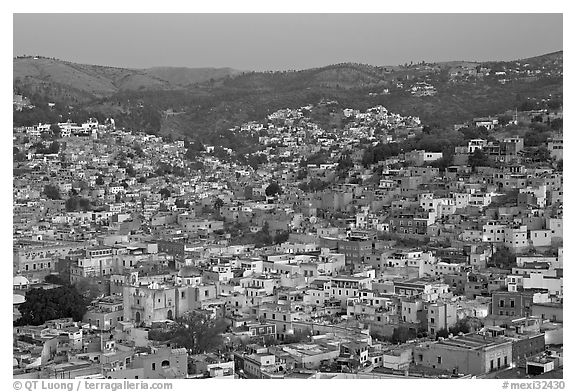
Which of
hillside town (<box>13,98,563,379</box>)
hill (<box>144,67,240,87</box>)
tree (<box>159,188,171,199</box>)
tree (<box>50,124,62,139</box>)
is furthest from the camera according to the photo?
hill (<box>144,67,240,87</box>)

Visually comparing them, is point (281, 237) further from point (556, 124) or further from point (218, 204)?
point (556, 124)

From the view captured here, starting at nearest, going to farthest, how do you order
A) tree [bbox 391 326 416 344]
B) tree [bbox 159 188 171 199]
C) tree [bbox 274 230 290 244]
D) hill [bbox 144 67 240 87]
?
tree [bbox 391 326 416 344]
tree [bbox 274 230 290 244]
tree [bbox 159 188 171 199]
hill [bbox 144 67 240 87]

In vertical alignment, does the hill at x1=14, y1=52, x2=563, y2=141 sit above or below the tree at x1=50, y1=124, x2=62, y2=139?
above

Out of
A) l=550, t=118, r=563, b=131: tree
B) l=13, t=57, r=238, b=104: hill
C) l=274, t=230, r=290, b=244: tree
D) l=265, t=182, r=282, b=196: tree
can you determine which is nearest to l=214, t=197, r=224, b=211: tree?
l=265, t=182, r=282, b=196: tree

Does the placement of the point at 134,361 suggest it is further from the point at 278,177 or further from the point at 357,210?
the point at 278,177

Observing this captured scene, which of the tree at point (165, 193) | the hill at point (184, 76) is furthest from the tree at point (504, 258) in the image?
the hill at point (184, 76)

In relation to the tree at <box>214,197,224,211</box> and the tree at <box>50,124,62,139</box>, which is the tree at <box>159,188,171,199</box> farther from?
the tree at <box>50,124,62,139</box>

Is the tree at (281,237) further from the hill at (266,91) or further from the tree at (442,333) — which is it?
the hill at (266,91)
